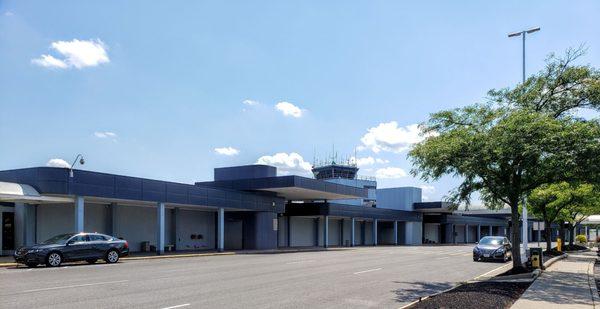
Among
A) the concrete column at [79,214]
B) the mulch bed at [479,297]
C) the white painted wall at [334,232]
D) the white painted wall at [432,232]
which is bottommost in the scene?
the white painted wall at [432,232]

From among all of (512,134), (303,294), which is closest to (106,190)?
(303,294)

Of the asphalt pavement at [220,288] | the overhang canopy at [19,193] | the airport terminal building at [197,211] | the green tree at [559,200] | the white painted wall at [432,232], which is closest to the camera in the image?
the asphalt pavement at [220,288]

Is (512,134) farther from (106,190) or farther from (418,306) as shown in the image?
(106,190)

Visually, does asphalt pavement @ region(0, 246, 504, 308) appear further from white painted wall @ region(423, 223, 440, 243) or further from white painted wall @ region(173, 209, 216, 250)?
white painted wall @ region(423, 223, 440, 243)

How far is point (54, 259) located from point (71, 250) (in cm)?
86

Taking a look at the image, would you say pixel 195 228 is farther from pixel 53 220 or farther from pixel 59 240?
pixel 59 240

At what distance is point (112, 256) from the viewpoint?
25281 mm

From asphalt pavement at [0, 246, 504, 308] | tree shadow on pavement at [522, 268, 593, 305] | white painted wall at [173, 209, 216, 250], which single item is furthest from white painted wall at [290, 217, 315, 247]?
tree shadow on pavement at [522, 268, 593, 305]

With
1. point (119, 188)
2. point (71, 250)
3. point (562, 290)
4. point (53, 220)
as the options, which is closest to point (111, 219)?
point (53, 220)

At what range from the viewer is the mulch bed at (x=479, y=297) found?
11375 mm

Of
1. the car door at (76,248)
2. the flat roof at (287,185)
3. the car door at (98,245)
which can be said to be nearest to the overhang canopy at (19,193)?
the car door at (76,248)

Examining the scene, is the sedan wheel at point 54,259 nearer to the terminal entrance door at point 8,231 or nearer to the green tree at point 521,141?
the terminal entrance door at point 8,231

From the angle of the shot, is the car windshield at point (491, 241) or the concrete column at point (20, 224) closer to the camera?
the concrete column at point (20, 224)

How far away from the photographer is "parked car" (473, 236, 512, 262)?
95.1 ft
